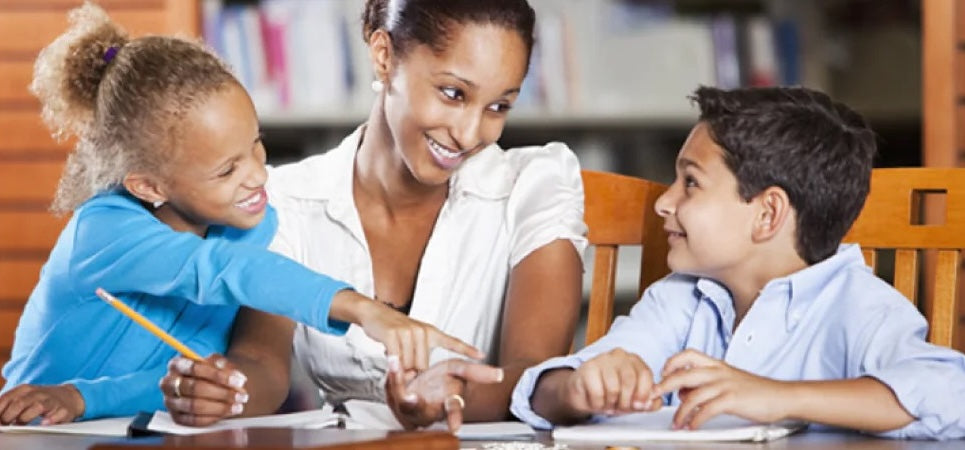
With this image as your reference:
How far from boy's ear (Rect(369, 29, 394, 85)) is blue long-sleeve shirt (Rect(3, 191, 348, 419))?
0.24m

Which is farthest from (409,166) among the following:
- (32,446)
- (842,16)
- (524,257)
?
(842,16)

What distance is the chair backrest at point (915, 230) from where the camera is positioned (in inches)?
69.1

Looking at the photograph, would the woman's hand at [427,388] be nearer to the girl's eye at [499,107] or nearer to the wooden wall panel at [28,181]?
the girl's eye at [499,107]

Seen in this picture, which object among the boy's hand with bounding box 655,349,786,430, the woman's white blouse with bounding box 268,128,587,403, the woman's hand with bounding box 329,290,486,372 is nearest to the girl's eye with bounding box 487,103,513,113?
the woman's white blouse with bounding box 268,128,587,403

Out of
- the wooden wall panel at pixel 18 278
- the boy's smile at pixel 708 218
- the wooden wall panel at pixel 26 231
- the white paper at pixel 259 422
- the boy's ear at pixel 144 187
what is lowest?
the wooden wall panel at pixel 18 278

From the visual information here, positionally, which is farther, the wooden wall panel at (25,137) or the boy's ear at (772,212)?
the wooden wall panel at (25,137)

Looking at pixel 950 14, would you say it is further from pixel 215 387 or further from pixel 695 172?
pixel 215 387

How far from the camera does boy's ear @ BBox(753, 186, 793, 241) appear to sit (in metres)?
1.70

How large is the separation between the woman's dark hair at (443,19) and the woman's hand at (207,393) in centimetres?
52

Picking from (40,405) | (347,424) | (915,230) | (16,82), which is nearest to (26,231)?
(16,82)

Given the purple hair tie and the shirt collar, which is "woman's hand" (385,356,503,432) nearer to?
the shirt collar

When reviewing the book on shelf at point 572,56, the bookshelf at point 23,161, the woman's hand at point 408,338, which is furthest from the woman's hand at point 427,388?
the bookshelf at point 23,161

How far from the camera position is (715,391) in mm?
1373

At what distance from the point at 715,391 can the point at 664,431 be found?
0.07m
